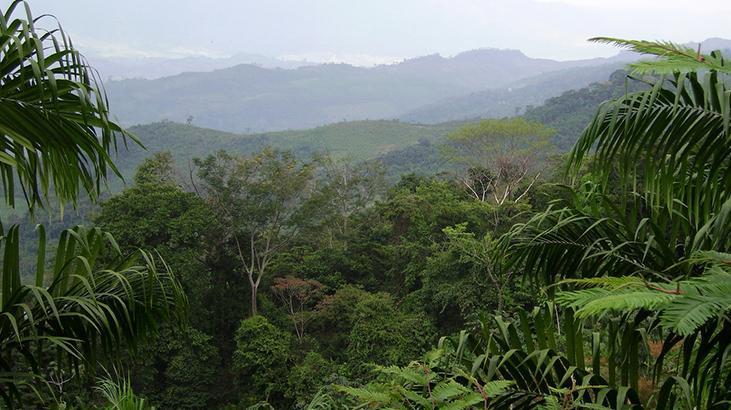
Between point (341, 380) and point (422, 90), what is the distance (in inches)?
6822

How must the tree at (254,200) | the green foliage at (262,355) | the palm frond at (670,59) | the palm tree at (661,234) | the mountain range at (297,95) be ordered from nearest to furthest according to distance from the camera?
the palm tree at (661,234)
the palm frond at (670,59)
the green foliage at (262,355)
the tree at (254,200)
the mountain range at (297,95)

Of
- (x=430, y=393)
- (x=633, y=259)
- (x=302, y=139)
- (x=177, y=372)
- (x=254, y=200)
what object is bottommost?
(x=177, y=372)

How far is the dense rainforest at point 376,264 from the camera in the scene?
1458 millimetres

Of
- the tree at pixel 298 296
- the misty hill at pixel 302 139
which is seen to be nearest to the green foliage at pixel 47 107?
the tree at pixel 298 296

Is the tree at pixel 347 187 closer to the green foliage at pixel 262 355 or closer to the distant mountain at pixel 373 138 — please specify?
the green foliage at pixel 262 355

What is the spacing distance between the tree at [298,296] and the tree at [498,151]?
4.91m

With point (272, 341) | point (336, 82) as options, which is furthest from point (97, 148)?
point (336, 82)

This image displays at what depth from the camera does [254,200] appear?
12766 mm

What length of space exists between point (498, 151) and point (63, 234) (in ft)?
52.7

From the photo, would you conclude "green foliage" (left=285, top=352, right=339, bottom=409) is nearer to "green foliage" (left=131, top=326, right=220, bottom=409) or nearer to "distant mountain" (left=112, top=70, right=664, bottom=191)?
"green foliage" (left=131, top=326, right=220, bottom=409)

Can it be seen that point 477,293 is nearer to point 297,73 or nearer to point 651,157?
point 651,157

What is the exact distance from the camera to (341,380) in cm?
822

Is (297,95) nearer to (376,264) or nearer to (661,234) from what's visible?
(376,264)

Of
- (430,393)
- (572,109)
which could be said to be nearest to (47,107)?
(430,393)
